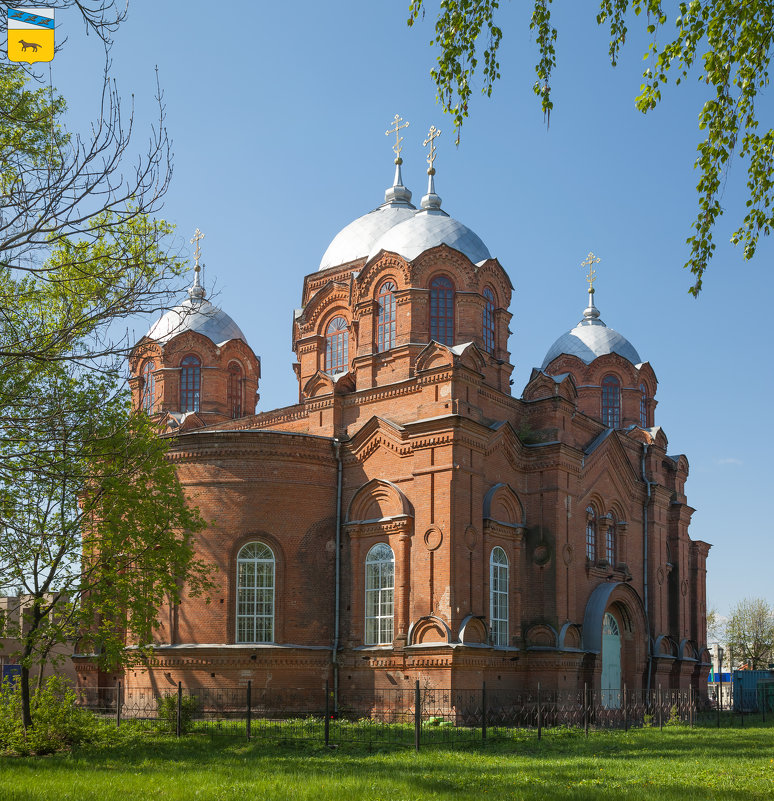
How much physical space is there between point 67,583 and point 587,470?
13221 millimetres

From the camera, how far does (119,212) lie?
8695 millimetres

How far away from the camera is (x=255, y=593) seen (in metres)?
20.8

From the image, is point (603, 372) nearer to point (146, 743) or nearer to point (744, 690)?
point (744, 690)

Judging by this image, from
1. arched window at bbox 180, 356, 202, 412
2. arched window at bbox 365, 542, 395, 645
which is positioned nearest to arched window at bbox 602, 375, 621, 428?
arched window at bbox 365, 542, 395, 645

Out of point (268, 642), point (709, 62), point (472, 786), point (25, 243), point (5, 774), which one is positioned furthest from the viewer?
point (268, 642)

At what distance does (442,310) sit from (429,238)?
76.0 inches

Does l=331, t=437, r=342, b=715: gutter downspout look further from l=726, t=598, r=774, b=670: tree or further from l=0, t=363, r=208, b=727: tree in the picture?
l=726, t=598, r=774, b=670: tree

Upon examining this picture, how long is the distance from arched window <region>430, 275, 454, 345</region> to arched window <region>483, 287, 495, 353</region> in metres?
0.98

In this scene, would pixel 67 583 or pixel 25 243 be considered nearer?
pixel 25 243

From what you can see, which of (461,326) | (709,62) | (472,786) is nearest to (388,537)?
(461,326)

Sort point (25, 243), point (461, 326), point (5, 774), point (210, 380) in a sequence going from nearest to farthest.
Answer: point (25, 243), point (5, 774), point (461, 326), point (210, 380)

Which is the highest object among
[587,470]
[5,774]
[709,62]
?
[709,62]

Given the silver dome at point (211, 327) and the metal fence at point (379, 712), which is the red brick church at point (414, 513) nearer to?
the metal fence at point (379, 712)

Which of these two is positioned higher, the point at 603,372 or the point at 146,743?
the point at 603,372
